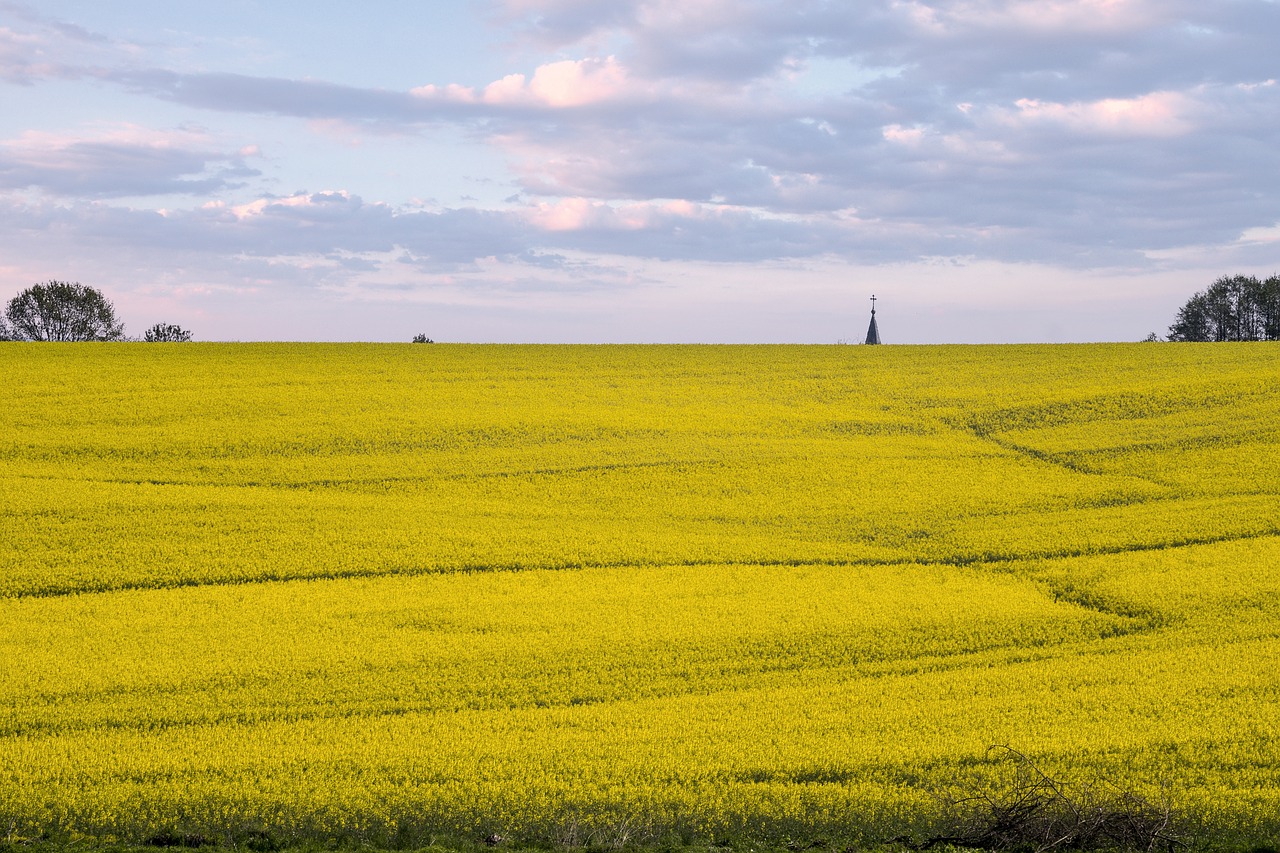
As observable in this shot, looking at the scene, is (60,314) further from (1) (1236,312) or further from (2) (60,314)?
(1) (1236,312)

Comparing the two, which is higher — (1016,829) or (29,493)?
(29,493)

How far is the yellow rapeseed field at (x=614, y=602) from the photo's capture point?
10859 mm

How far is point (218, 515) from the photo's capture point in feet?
73.4

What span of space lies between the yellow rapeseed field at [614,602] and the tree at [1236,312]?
38.2 metres

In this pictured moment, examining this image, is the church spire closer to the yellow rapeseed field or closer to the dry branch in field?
the yellow rapeseed field

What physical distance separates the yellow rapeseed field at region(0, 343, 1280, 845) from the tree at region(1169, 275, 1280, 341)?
125ft

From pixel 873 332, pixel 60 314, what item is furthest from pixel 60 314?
pixel 873 332

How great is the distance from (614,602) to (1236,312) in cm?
6783

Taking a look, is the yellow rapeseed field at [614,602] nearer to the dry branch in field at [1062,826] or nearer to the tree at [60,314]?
the dry branch in field at [1062,826]

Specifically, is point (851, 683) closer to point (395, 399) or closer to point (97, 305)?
point (395, 399)

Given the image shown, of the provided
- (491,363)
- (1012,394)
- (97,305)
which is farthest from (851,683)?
(97,305)

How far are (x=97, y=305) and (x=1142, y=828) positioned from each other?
6958 cm

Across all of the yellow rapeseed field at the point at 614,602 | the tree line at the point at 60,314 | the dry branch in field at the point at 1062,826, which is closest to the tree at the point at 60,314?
the tree line at the point at 60,314

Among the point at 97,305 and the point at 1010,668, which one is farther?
the point at 97,305
